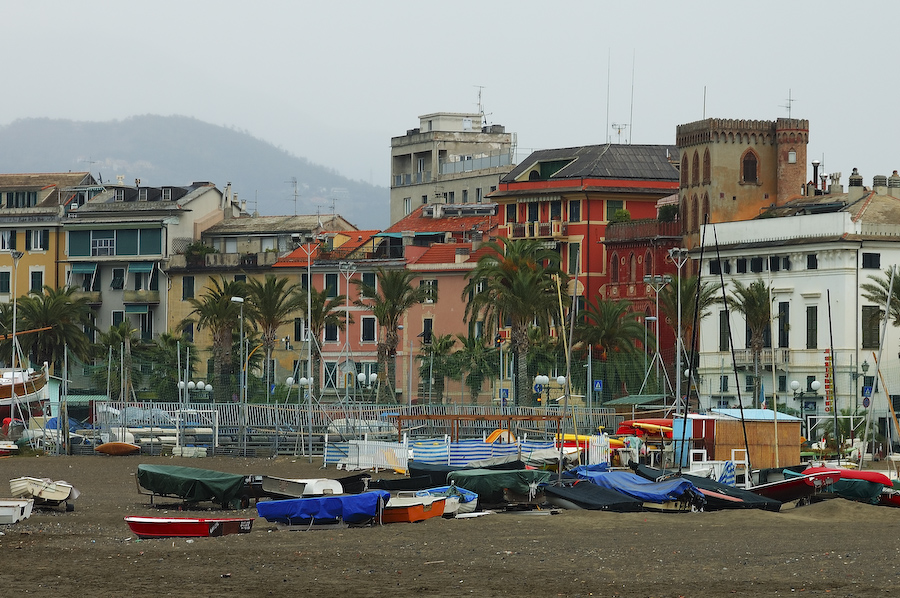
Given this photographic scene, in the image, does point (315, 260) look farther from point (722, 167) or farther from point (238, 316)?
point (722, 167)

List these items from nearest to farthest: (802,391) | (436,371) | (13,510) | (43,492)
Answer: (13,510) → (43,492) → (802,391) → (436,371)

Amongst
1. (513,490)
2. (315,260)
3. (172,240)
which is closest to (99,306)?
(172,240)

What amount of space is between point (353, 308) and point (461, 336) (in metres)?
12.7

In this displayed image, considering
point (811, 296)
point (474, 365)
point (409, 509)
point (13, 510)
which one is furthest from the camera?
point (474, 365)

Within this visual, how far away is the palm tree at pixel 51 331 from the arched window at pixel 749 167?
36070 mm

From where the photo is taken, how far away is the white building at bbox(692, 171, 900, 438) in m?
78.8

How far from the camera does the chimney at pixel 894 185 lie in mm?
89688

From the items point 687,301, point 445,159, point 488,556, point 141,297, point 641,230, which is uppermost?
point 445,159

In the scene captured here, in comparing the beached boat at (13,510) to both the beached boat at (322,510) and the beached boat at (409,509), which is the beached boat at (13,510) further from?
the beached boat at (409,509)

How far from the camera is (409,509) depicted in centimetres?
3838

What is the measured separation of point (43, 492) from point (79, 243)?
70.1 metres

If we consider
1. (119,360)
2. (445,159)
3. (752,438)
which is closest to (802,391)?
(752,438)

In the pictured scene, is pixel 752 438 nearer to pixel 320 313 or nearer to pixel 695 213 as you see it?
pixel 695 213

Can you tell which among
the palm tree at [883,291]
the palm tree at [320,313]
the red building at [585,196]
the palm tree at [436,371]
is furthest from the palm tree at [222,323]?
the palm tree at [883,291]
